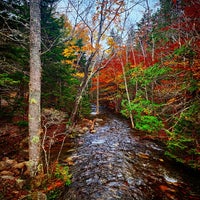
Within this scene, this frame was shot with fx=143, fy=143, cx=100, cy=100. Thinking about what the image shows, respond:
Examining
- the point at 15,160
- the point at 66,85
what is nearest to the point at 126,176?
the point at 15,160

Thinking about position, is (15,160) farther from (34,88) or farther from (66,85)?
(66,85)

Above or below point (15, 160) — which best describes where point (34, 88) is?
above

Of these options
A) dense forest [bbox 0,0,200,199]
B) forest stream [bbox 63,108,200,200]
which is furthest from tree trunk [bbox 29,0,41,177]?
forest stream [bbox 63,108,200,200]

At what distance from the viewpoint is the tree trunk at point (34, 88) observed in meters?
4.21

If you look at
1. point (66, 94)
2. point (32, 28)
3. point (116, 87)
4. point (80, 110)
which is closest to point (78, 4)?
point (32, 28)

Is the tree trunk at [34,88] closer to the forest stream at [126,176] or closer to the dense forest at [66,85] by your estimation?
the dense forest at [66,85]

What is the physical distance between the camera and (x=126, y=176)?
15.3ft

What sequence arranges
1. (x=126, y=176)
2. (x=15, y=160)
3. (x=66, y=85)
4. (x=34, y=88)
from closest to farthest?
(x=34, y=88) < (x=126, y=176) < (x=15, y=160) < (x=66, y=85)

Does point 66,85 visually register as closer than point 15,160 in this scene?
No

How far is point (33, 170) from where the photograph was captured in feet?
13.6

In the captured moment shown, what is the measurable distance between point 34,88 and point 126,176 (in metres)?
4.02

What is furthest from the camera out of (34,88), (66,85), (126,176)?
(66,85)

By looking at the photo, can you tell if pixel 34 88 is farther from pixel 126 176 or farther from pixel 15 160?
pixel 126 176

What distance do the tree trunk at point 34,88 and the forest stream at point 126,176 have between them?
1.44 metres
